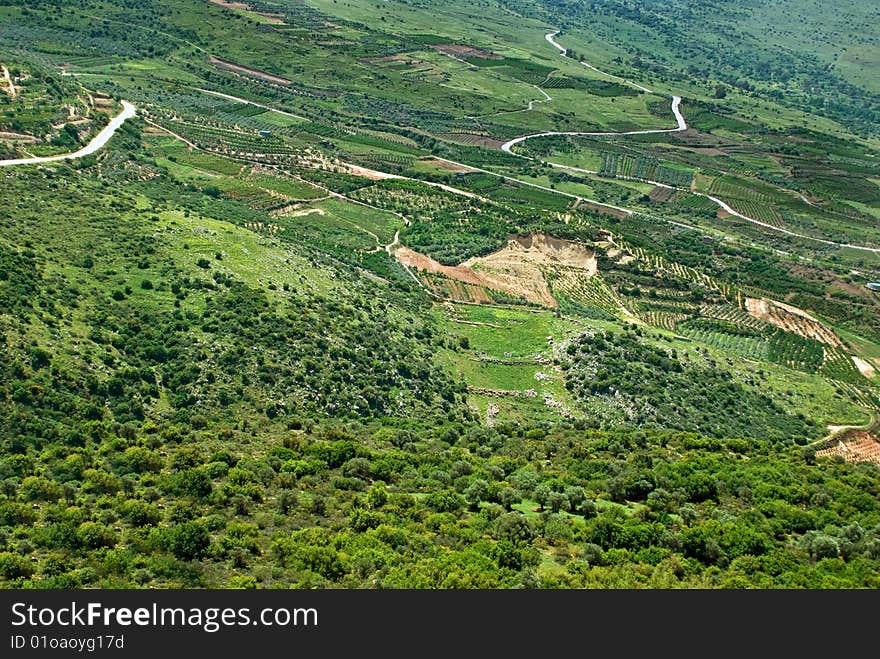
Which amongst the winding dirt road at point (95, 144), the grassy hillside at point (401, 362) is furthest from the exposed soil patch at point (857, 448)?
the winding dirt road at point (95, 144)

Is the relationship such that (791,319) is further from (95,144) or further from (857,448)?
(95,144)

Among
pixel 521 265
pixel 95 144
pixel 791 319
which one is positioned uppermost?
pixel 95 144

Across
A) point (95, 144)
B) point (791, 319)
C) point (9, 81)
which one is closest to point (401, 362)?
point (791, 319)

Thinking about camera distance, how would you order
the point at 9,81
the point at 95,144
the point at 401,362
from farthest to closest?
the point at 9,81 → the point at 95,144 → the point at 401,362

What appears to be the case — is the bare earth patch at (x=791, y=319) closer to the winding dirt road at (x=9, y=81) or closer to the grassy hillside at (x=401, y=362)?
the grassy hillside at (x=401, y=362)

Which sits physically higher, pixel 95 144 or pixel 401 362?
pixel 95 144

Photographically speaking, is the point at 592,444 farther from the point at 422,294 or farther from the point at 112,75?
the point at 112,75

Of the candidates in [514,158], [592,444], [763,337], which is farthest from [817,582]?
[514,158]
